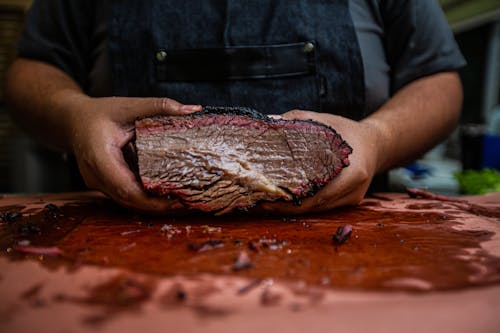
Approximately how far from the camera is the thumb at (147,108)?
1.39 meters

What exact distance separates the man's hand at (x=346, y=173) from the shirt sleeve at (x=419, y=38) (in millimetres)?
633

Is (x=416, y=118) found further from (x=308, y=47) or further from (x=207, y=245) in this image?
(x=207, y=245)

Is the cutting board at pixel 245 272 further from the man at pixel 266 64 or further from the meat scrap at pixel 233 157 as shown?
the man at pixel 266 64

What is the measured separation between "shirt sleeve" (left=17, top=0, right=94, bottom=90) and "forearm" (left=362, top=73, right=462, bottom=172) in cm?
143

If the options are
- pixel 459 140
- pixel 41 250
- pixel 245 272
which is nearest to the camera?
pixel 245 272

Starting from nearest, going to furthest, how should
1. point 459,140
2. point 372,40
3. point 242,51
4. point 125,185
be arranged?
point 125,185 → point 242,51 → point 372,40 → point 459,140

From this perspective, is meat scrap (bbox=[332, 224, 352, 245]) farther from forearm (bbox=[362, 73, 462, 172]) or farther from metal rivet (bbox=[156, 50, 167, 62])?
metal rivet (bbox=[156, 50, 167, 62])

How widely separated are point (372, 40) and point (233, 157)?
3.28 ft

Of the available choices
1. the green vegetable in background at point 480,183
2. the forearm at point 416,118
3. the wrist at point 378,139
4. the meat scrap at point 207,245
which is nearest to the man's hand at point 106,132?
the meat scrap at point 207,245

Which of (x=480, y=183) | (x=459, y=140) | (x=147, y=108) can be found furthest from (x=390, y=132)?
(x=459, y=140)

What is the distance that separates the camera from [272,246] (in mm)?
1103

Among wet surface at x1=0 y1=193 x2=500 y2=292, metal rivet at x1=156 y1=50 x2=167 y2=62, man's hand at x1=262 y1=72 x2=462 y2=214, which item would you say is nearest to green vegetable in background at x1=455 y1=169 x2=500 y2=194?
man's hand at x1=262 y1=72 x2=462 y2=214


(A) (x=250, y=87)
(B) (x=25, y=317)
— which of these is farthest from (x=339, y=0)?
(B) (x=25, y=317)

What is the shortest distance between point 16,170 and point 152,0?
5.24 m
